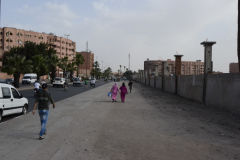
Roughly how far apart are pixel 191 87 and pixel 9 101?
15.9m

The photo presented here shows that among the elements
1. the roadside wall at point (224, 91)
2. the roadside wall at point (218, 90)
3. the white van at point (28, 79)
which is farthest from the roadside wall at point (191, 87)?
the white van at point (28, 79)

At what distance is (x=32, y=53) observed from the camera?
50.9 meters

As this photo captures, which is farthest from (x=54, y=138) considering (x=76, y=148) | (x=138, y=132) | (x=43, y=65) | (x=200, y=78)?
(x=43, y=65)

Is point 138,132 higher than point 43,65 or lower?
lower

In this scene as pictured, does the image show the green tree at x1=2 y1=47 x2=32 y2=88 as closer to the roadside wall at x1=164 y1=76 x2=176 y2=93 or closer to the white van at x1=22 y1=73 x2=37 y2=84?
the white van at x1=22 y1=73 x2=37 y2=84

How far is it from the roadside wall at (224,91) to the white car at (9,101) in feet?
35.1

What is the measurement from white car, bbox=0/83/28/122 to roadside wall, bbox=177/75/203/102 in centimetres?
1300

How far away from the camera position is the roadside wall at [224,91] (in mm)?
13320

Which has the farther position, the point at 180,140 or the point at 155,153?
the point at 180,140

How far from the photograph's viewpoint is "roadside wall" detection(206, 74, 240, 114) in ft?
43.7

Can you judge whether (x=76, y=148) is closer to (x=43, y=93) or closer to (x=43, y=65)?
(x=43, y=93)

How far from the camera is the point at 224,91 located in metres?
14.9

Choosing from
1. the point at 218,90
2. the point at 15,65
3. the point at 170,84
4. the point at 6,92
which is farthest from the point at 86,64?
the point at 6,92

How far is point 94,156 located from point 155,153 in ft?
4.54
